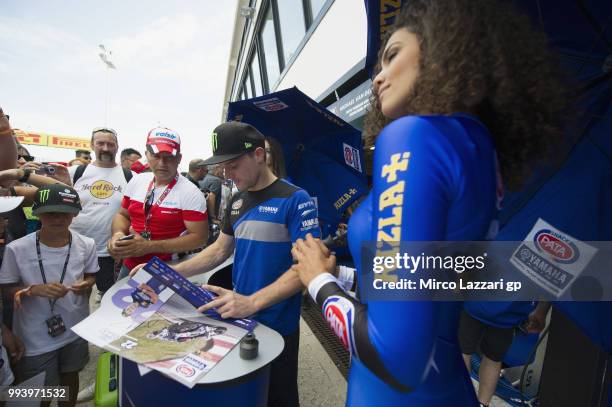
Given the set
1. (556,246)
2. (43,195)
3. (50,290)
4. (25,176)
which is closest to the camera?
(556,246)

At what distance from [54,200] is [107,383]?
1229mm

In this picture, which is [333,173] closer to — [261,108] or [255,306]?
[261,108]

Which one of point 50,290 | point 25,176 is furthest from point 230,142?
point 25,176

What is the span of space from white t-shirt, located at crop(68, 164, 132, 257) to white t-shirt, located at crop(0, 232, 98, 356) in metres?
1.33

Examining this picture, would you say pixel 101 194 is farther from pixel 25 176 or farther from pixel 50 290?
pixel 50 290

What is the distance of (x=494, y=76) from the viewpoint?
76 cm

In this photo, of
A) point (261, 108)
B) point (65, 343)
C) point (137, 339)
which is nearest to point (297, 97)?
point (261, 108)

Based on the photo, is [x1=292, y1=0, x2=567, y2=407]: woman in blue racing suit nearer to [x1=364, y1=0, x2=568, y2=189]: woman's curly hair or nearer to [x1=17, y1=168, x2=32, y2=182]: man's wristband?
[x1=364, y1=0, x2=568, y2=189]: woman's curly hair

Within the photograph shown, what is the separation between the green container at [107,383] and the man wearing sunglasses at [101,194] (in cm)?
191

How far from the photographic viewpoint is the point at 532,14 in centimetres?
107

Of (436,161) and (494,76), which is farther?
(494,76)

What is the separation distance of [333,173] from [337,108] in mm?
1904

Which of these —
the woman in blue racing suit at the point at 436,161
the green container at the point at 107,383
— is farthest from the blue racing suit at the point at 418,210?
the green container at the point at 107,383

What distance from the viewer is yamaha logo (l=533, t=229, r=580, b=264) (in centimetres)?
127
